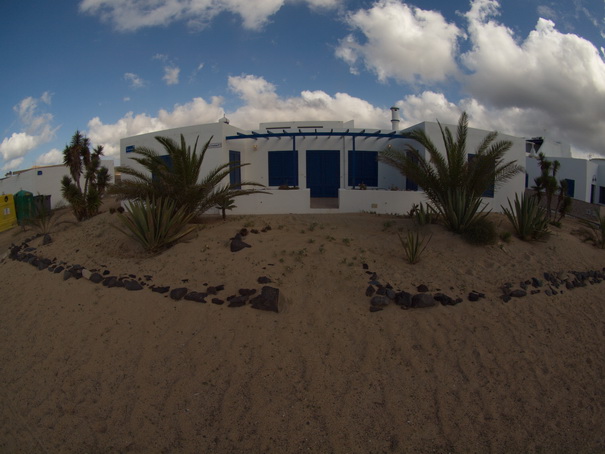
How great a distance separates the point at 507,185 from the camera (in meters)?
14.5

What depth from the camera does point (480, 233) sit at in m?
7.88

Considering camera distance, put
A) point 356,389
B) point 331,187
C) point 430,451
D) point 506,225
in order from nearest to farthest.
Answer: point 430,451
point 356,389
point 506,225
point 331,187

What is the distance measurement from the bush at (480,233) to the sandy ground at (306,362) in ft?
1.58

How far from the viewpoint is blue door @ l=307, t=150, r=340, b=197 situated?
50.3ft

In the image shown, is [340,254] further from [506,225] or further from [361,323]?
A: [506,225]

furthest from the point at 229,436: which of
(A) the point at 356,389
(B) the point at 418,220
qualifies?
(B) the point at 418,220

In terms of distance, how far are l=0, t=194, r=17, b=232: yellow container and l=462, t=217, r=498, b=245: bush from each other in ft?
58.2

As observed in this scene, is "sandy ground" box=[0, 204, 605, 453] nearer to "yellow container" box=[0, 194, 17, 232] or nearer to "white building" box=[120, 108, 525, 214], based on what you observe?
"white building" box=[120, 108, 525, 214]

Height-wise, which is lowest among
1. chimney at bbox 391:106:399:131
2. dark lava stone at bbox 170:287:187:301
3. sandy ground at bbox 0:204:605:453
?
sandy ground at bbox 0:204:605:453

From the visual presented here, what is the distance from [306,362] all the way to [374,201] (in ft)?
27.9

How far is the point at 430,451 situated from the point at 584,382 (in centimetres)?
221

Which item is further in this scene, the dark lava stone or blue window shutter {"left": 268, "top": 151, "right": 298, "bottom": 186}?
blue window shutter {"left": 268, "top": 151, "right": 298, "bottom": 186}

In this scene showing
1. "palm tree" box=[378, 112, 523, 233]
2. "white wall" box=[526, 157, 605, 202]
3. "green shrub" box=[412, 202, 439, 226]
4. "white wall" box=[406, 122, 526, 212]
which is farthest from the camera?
"white wall" box=[526, 157, 605, 202]

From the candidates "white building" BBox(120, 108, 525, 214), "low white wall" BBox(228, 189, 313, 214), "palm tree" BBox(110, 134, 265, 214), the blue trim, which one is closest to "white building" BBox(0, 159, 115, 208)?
"white building" BBox(120, 108, 525, 214)
